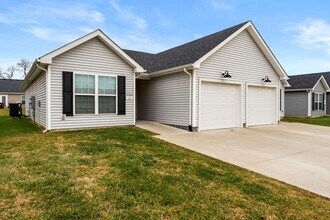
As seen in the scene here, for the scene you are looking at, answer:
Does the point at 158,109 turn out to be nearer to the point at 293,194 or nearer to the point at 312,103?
the point at 293,194

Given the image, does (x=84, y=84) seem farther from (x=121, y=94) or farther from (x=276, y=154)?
(x=276, y=154)

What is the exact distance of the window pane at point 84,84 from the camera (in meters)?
9.59

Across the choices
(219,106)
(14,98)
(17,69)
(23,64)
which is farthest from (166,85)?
(17,69)

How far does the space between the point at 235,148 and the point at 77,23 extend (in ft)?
50.4

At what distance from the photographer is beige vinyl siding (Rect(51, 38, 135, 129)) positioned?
924cm

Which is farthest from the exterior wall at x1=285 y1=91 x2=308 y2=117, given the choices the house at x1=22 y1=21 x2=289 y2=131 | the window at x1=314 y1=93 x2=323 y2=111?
the house at x1=22 y1=21 x2=289 y2=131

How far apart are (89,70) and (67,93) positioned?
1.32 metres

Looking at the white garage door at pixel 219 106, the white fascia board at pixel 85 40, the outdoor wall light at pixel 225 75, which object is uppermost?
A: the white fascia board at pixel 85 40

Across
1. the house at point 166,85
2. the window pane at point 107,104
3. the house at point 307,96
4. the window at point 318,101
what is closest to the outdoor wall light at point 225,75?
the house at point 166,85

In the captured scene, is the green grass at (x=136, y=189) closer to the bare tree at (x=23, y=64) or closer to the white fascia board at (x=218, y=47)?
the white fascia board at (x=218, y=47)

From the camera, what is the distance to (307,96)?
21.8m

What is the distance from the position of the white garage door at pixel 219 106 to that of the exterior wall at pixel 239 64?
0.40 meters

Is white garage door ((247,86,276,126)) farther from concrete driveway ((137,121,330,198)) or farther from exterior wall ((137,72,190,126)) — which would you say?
exterior wall ((137,72,190,126))

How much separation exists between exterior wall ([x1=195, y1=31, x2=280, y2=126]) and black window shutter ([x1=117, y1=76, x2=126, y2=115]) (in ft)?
10.7
